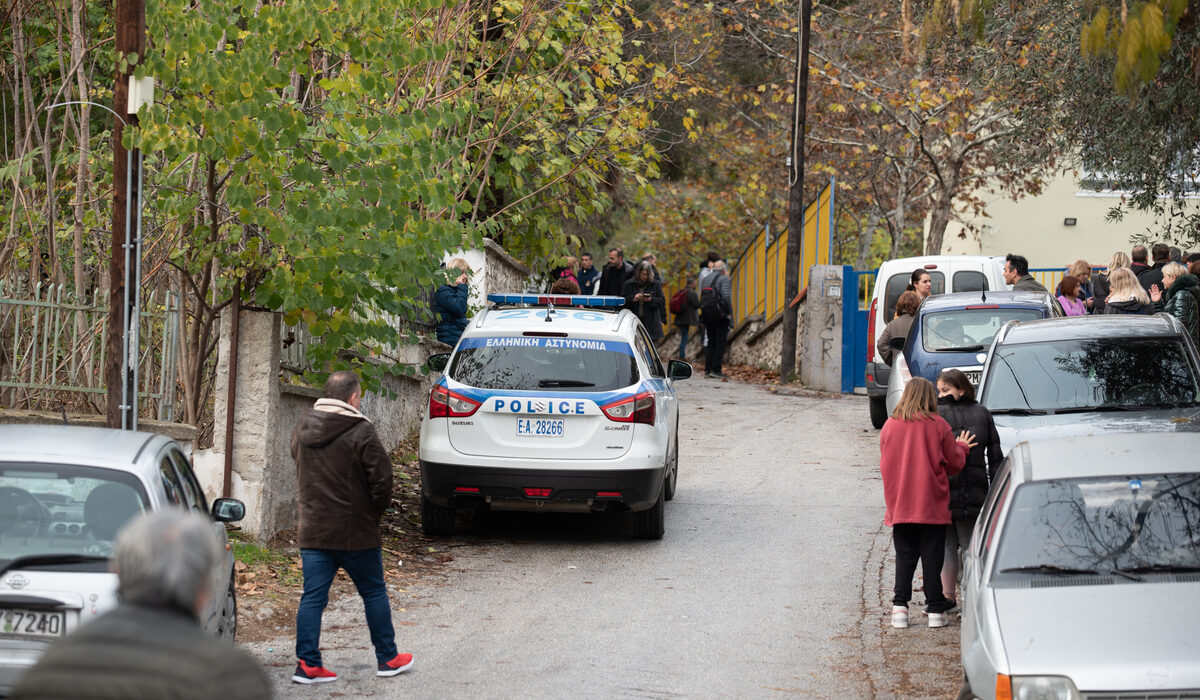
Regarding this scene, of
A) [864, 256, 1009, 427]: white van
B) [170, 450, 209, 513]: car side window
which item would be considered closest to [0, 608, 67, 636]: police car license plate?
[170, 450, 209, 513]: car side window

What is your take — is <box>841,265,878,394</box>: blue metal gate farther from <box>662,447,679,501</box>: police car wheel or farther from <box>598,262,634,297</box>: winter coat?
→ <box>662,447,679,501</box>: police car wheel

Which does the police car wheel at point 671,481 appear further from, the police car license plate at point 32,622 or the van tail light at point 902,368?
the police car license plate at point 32,622

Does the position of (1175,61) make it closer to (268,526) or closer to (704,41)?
(268,526)

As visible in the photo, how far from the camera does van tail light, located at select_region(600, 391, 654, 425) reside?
9984 millimetres

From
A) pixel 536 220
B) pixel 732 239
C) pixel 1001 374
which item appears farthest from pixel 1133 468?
pixel 732 239

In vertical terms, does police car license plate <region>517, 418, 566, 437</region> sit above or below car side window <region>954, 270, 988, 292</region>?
below

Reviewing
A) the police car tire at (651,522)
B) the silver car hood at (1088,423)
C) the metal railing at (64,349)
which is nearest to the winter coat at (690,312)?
the police car tire at (651,522)

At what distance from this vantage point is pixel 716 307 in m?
23.1

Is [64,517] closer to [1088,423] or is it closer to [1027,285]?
[1088,423]

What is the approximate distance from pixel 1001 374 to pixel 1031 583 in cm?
471

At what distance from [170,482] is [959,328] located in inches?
386

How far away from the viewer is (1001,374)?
1011 cm

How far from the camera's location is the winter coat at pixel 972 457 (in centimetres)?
809

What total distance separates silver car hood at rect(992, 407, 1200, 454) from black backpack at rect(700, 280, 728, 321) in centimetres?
1364
